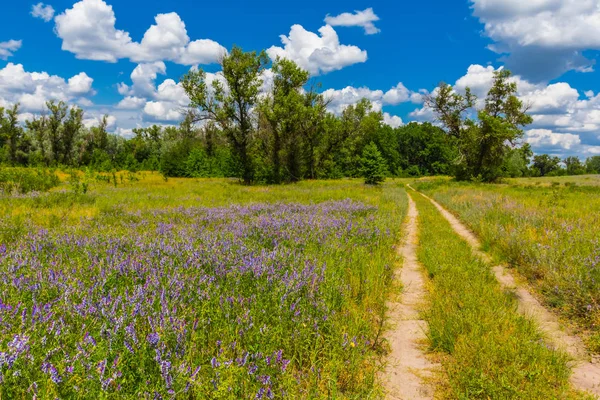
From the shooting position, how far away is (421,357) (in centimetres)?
355

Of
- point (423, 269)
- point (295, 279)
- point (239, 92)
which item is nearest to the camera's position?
point (295, 279)

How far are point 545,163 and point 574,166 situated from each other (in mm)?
13140

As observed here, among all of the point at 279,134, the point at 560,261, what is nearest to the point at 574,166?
the point at 279,134

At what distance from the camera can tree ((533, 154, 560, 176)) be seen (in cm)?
12850

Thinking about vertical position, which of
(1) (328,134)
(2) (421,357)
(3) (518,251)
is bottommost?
(2) (421,357)

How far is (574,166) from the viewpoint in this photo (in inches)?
5167

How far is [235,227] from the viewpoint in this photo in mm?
7551

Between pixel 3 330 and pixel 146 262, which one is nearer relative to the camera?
pixel 3 330

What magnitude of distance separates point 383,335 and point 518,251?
5178 millimetres

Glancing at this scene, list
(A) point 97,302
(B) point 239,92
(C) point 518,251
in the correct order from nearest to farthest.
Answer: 1. (A) point 97,302
2. (C) point 518,251
3. (B) point 239,92

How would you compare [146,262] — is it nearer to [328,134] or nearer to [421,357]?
[421,357]

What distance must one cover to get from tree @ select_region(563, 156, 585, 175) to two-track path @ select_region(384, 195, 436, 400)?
5980 inches

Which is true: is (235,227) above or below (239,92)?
below

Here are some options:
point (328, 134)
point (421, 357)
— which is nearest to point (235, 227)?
point (421, 357)
